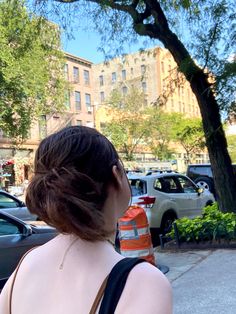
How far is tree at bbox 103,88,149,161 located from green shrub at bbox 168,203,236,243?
124ft

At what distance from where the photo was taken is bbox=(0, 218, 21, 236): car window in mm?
6562

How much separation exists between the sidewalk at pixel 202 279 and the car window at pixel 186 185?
3279 mm

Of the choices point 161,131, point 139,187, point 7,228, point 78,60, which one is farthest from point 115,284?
point 78,60

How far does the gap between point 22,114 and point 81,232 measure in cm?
3144

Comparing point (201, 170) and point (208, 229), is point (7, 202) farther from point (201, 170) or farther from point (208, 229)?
point (201, 170)

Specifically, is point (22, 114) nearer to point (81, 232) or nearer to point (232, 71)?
point (232, 71)

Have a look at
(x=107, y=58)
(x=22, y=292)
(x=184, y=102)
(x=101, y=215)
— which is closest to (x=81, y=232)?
(x=101, y=215)

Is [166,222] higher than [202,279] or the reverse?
higher

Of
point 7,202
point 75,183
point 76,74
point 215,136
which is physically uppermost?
point 76,74

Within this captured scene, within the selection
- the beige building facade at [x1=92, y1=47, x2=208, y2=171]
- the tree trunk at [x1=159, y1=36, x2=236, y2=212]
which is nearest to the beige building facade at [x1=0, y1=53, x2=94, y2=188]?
the beige building facade at [x1=92, y1=47, x2=208, y2=171]

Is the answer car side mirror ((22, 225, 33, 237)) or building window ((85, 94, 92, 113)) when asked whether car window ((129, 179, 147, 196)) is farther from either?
building window ((85, 94, 92, 113))

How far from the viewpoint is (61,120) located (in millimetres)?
50250

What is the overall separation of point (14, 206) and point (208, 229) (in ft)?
14.9

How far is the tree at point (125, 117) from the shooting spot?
47344 mm
